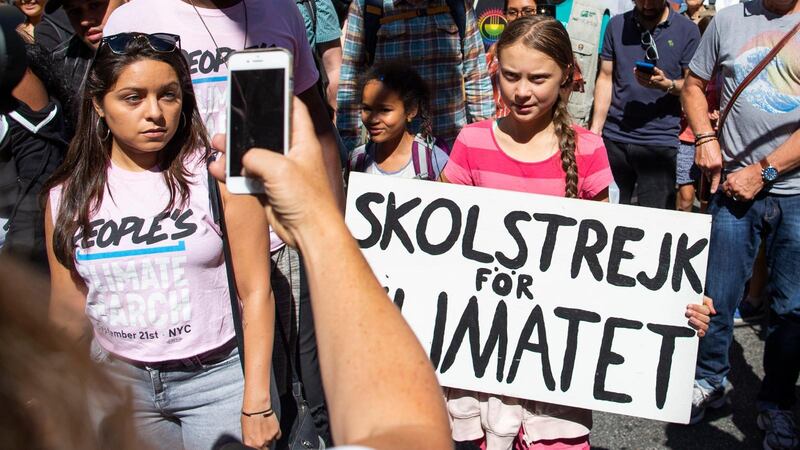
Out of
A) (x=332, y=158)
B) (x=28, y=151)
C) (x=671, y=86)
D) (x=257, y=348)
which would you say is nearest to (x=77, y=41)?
(x=28, y=151)

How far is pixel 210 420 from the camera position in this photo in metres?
2.51

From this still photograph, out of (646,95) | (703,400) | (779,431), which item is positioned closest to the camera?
(779,431)

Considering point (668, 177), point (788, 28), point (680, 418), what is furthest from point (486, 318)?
point (668, 177)

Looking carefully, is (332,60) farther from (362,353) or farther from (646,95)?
(362,353)

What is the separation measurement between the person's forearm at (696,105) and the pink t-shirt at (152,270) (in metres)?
2.36

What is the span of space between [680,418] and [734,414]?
156 centimetres

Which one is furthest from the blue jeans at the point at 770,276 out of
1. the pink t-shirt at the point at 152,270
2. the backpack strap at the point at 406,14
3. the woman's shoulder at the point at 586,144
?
the pink t-shirt at the point at 152,270

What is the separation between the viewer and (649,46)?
4.98m

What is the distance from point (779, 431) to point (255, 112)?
307 centimetres

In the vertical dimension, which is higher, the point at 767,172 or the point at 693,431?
the point at 767,172

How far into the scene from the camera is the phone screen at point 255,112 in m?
1.40

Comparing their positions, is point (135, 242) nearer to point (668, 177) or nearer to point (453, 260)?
point (453, 260)

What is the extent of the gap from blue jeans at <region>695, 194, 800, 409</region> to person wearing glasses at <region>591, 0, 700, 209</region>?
1431 millimetres

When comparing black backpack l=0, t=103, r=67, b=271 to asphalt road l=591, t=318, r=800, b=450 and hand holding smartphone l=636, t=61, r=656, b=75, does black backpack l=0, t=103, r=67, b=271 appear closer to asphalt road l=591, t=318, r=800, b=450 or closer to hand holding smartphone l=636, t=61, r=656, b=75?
asphalt road l=591, t=318, r=800, b=450
